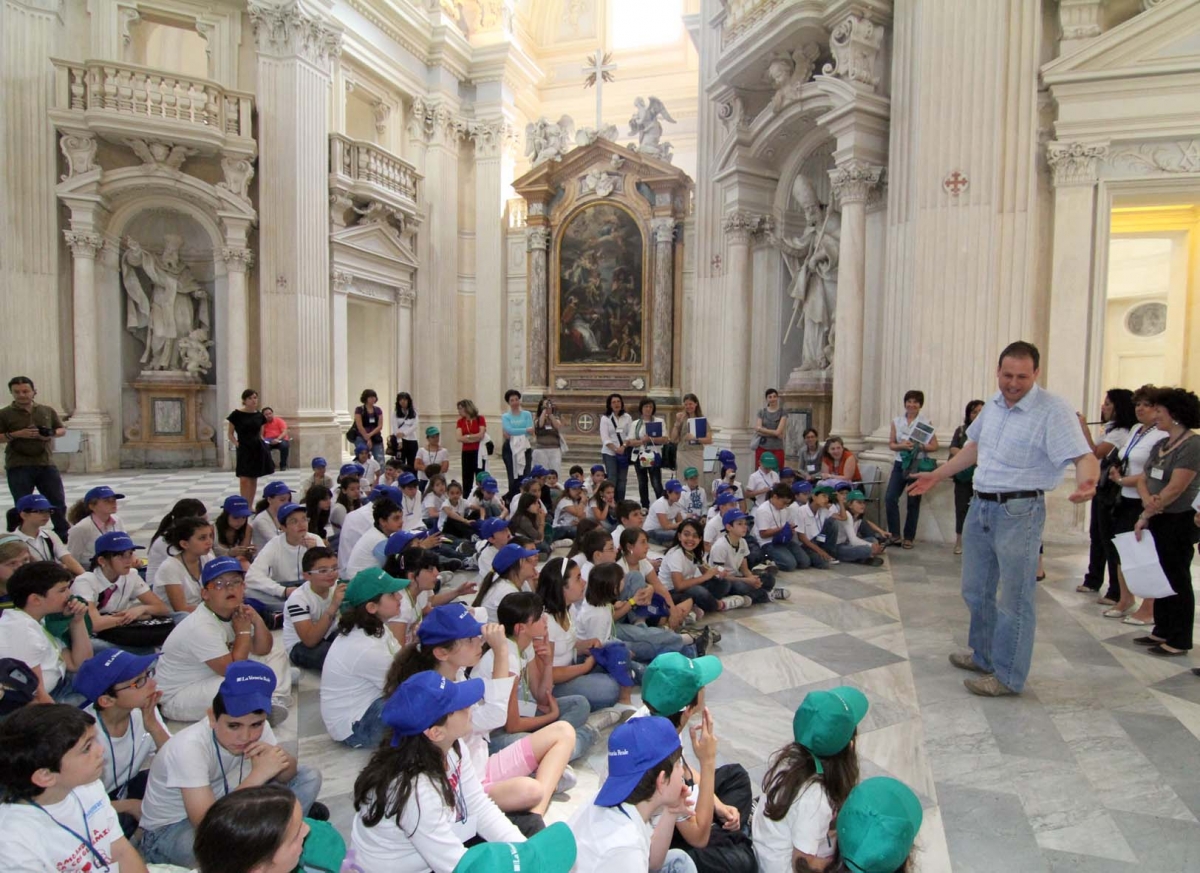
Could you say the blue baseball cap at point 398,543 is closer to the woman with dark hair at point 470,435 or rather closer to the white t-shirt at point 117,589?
the white t-shirt at point 117,589

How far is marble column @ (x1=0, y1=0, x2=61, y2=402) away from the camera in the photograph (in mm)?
12234

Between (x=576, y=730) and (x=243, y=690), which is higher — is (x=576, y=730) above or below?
below

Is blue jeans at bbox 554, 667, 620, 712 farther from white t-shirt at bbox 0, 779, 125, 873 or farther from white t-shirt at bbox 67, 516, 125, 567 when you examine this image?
white t-shirt at bbox 67, 516, 125, 567

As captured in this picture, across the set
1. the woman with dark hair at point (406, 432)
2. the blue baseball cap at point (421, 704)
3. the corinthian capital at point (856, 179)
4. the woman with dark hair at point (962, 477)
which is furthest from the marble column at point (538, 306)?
the blue baseball cap at point (421, 704)

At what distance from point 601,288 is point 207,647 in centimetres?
1481

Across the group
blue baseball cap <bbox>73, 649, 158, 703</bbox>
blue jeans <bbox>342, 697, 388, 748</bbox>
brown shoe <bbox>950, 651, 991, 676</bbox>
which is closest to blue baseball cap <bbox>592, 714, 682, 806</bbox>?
blue baseball cap <bbox>73, 649, 158, 703</bbox>

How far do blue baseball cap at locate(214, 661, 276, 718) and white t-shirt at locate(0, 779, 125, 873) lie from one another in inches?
15.4

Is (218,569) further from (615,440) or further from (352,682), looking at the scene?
(615,440)

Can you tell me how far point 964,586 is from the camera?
432cm

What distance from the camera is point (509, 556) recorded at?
167 inches

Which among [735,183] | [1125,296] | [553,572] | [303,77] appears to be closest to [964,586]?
[553,572]

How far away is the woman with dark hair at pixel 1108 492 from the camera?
5.59 metres

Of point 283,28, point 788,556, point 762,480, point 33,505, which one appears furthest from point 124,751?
point 283,28

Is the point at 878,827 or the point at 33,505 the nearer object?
the point at 878,827
